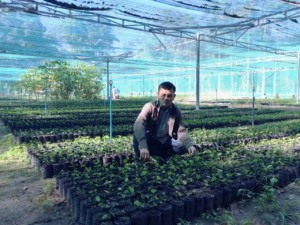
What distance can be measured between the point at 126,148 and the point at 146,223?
2.50 metres

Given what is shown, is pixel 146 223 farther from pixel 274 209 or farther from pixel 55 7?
pixel 55 7

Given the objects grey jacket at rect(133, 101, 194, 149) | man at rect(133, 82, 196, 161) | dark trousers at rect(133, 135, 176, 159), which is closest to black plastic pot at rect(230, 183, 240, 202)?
man at rect(133, 82, 196, 161)

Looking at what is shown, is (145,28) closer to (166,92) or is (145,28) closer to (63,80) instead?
(63,80)

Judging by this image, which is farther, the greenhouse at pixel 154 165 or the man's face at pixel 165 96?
the man's face at pixel 165 96

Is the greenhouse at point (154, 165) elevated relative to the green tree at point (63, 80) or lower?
lower

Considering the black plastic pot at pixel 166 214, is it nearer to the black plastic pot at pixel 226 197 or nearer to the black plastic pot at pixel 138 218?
the black plastic pot at pixel 138 218

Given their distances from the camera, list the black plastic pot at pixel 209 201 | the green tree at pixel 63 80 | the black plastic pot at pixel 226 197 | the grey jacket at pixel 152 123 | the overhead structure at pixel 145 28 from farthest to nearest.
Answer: the green tree at pixel 63 80
the overhead structure at pixel 145 28
the grey jacket at pixel 152 123
the black plastic pot at pixel 226 197
the black plastic pot at pixel 209 201

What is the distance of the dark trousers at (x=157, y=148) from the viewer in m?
4.08

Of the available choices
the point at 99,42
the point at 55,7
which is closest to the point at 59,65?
the point at 99,42

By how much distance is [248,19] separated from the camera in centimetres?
1168

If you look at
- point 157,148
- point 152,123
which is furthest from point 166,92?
point 157,148

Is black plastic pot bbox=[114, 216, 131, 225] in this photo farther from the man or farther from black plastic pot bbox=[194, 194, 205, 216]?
the man

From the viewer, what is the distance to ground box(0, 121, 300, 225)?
2.77 metres

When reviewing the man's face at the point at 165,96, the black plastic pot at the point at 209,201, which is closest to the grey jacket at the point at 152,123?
the man's face at the point at 165,96
